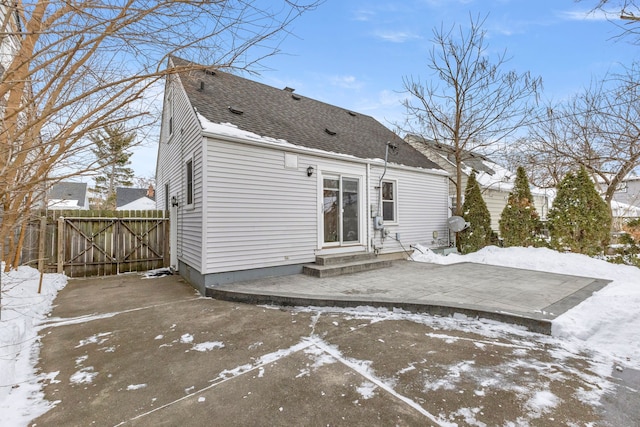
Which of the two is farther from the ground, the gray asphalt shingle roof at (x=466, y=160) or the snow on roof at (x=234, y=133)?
the gray asphalt shingle roof at (x=466, y=160)

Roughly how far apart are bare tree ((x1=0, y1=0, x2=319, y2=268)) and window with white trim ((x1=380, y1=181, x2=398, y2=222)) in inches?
250

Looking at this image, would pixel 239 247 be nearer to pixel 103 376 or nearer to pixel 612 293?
pixel 103 376

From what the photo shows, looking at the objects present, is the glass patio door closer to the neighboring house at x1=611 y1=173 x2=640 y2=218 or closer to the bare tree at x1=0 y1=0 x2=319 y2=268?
the bare tree at x1=0 y1=0 x2=319 y2=268

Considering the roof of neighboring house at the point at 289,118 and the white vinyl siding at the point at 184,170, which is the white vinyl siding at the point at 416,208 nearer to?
the roof of neighboring house at the point at 289,118

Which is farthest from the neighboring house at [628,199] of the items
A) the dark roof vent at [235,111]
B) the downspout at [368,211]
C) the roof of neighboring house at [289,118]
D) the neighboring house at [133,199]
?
the neighboring house at [133,199]

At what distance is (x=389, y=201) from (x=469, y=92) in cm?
484

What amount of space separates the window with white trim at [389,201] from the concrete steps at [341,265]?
1.64 m

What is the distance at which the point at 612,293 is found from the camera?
4.34 metres

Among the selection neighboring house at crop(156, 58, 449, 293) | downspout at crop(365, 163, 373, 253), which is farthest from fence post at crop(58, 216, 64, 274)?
downspout at crop(365, 163, 373, 253)

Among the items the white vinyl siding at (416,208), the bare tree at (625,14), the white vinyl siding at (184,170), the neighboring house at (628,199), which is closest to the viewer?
the bare tree at (625,14)

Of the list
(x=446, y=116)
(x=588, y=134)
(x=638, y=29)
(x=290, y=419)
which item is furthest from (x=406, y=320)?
(x=588, y=134)

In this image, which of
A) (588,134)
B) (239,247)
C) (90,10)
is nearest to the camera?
(90,10)

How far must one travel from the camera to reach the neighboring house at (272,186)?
5688mm

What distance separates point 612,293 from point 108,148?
7.05m
